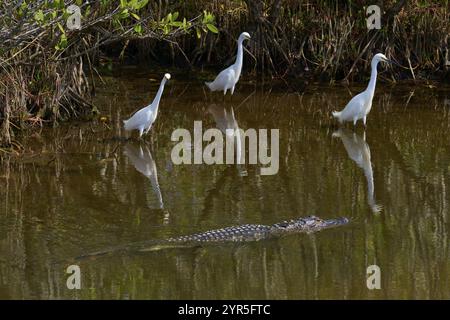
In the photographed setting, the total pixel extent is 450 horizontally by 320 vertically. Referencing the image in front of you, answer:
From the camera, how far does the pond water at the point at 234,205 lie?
A: 247 inches

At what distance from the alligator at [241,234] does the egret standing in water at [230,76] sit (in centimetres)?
521

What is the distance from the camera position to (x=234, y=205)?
800cm

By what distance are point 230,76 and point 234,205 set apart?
454 centimetres

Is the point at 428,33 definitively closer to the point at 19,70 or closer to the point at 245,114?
the point at 245,114

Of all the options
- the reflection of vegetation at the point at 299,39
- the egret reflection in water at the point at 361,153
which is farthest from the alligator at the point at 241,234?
the reflection of vegetation at the point at 299,39

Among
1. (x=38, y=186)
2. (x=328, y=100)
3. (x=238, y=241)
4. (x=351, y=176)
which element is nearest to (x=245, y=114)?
(x=328, y=100)


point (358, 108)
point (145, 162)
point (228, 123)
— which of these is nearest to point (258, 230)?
point (145, 162)

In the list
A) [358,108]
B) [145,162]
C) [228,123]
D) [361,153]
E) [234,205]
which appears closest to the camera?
[234,205]

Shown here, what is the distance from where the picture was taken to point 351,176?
8.88 m

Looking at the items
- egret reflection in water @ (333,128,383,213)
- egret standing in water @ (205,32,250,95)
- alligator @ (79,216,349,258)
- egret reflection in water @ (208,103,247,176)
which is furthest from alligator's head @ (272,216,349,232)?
egret standing in water @ (205,32,250,95)

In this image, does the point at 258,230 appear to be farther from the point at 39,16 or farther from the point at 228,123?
the point at 228,123

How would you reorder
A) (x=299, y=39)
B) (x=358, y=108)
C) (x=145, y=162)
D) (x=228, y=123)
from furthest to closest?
(x=299, y=39)
(x=228, y=123)
(x=358, y=108)
(x=145, y=162)

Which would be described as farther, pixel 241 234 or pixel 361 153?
pixel 361 153

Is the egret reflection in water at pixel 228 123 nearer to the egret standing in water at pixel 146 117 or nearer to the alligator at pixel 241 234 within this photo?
the egret standing in water at pixel 146 117
